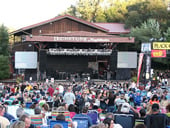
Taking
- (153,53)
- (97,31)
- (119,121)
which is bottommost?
(119,121)

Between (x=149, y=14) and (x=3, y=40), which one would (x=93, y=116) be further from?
(x=149, y=14)

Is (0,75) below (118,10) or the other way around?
below

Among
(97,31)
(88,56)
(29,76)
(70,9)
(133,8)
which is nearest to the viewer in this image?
(29,76)

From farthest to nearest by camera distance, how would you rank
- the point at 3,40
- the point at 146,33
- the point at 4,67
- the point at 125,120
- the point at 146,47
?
the point at 3,40 → the point at 146,33 → the point at 4,67 → the point at 146,47 → the point at 125,120

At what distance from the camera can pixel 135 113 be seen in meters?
9.16

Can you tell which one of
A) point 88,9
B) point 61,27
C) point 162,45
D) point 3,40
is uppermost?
point 88,9

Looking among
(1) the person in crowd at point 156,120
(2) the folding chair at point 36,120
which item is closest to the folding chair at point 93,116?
(2) the folding chair at point 36,120

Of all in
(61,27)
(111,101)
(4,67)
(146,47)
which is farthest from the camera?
(61,27)

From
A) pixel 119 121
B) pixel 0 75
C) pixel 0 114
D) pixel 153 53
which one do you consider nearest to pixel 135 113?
pixel 119 121

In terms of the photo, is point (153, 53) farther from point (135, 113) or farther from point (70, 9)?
point (70, 9)

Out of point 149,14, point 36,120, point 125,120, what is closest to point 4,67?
point 149,14

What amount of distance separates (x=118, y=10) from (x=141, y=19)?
10444 millimetres

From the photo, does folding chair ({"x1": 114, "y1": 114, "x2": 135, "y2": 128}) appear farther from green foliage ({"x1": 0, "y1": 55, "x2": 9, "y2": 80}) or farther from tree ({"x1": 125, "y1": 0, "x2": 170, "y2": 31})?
tree ({"x1": 125, "y1": 0, "x2": 170, "y2": 31})

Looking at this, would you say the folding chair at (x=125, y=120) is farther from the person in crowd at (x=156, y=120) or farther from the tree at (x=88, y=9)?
the tree at (x=88, y=9)
